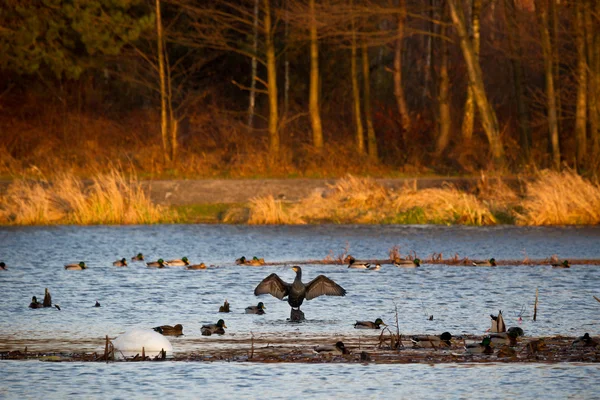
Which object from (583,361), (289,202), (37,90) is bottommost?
(583,361)

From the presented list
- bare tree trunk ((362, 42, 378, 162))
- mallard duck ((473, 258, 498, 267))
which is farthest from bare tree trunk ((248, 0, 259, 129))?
mallard duck ((473, 258, 498, 267))

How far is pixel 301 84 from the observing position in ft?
156

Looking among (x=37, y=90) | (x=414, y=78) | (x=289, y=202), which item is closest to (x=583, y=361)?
(x=289, y=202)

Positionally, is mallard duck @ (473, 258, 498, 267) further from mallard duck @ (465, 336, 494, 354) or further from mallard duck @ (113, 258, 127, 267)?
mallard duck @ (465, 336, 494, 354)

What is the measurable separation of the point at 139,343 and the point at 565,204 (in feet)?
60.8

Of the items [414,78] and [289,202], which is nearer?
[289,202]

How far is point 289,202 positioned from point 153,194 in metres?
3.87

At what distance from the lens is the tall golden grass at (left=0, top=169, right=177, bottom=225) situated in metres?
30.4

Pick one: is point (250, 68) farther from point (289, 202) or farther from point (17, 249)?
point (17, 249)

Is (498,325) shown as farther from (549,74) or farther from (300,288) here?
(549,74)

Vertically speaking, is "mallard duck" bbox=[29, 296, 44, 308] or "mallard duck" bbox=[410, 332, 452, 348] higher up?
"mallard duck" bbox=[29, 296, 44, 308]

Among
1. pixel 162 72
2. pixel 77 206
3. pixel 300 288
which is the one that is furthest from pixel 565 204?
pixel 162 72

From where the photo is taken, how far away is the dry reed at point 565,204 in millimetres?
28828

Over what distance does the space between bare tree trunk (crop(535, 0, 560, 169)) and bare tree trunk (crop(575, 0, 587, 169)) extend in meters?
0.78
